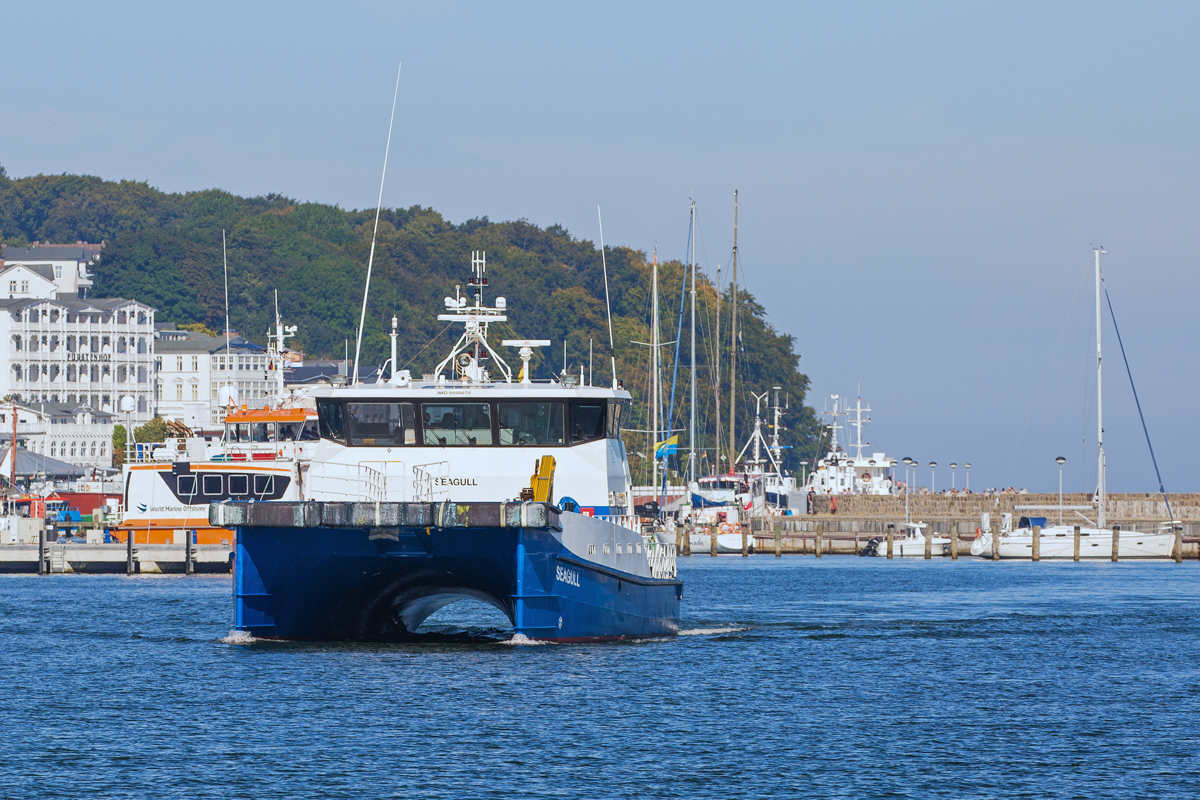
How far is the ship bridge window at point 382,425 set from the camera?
3139 cm

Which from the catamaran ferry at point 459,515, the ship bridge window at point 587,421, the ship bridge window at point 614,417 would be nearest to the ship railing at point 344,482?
the catamaran ferry at point 459,515

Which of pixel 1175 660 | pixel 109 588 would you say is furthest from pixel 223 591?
pixel 1175 660

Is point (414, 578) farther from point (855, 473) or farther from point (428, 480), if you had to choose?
point (855, 473)

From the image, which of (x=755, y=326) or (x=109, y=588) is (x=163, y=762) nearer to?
(x=109, y=588)

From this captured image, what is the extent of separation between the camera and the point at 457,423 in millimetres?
31562

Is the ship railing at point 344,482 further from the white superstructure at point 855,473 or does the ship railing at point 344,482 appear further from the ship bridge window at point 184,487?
the white superstructure at point 855,473

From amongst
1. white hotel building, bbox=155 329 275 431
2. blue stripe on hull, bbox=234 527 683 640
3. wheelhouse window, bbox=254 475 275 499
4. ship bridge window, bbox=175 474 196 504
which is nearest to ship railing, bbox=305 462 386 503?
blue stripe on hull, bbox=234 527 683 640

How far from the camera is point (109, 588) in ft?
179

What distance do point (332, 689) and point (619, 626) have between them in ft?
23.5

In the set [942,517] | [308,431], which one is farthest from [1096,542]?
[308,431]

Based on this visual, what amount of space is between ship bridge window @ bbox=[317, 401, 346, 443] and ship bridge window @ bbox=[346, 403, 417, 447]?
22 centimetres

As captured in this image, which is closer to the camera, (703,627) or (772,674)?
(772,674)

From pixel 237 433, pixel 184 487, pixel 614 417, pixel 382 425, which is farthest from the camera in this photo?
pixel 184 487

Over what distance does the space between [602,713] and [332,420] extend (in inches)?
352
